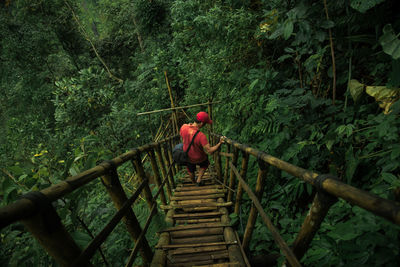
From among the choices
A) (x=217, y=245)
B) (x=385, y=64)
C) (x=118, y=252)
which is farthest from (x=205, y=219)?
(x=385, y=64)

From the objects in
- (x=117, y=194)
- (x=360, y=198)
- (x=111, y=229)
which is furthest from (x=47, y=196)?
(x=360, y=198)

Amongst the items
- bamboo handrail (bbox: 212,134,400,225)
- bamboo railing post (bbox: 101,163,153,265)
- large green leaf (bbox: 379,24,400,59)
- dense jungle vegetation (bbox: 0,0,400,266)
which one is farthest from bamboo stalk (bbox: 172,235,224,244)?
large green leaf (bbox: 379,24,400,59)

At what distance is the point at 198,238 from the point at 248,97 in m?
2.43

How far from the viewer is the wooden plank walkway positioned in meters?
1.74

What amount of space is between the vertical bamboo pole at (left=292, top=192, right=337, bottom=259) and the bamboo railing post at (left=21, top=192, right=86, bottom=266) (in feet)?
3.85

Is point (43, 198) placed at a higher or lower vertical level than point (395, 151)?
higher

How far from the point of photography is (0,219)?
22.8 inches

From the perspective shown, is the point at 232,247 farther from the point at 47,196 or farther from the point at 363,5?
the point at 363,5

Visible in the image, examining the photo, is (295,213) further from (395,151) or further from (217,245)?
(395,151)

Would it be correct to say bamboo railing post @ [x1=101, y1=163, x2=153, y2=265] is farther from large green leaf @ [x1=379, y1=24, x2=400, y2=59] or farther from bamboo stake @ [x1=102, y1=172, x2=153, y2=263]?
large green leaf @ [x1=379, y1=24, x2=400, y2=59]

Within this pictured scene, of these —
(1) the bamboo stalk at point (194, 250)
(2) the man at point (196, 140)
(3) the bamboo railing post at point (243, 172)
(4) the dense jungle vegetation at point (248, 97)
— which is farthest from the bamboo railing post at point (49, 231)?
(2) the man at point (196, 140)

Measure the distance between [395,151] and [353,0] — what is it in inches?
45.0

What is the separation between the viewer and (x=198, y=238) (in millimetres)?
2107

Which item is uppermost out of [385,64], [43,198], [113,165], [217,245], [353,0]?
[353,0]
